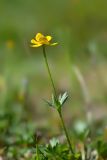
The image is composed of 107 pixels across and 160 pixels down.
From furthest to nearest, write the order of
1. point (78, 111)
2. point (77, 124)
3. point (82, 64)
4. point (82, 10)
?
point (82, 10) → point (82, 64) → point (78, 111) → point (77, 124)

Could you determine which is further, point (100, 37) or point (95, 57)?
point (100, 37)

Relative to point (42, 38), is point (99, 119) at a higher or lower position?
higher

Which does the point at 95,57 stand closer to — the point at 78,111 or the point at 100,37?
the point at 78,111

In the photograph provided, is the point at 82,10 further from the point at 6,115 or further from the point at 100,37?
the point at 6,115

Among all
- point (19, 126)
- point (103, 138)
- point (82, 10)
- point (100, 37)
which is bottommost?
point (103, 138)

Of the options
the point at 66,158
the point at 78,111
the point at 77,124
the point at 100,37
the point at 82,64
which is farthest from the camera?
A: the point at 100,37

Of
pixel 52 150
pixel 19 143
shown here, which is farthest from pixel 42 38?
pixel 19 143
